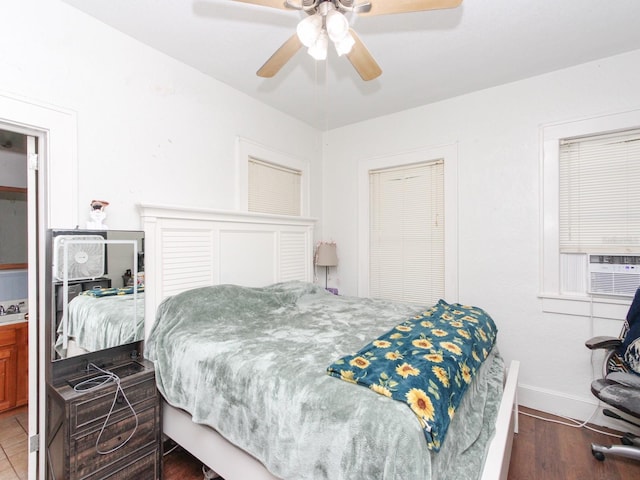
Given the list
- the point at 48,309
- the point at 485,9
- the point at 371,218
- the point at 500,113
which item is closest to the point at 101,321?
the point at 48,309

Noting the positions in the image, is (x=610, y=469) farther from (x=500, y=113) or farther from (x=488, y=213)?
(x=500, y=113)

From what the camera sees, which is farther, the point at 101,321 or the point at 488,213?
the point at 488,213

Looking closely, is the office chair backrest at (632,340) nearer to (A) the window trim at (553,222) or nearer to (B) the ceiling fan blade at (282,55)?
(A) the window trim at (553,222)

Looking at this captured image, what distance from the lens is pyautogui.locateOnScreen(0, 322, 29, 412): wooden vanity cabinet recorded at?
8.05 feet

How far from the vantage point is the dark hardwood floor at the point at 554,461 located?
1.89 metres

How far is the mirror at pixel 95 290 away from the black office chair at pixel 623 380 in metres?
2.86

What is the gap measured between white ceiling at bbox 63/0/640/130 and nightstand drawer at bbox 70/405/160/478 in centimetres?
238

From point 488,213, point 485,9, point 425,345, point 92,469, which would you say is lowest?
point 92,469

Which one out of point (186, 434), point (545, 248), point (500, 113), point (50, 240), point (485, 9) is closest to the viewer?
point (50, 240)

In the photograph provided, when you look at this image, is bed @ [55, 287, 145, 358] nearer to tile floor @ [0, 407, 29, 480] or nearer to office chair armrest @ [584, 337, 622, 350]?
tile floor @ [0, 407, 29, 480]

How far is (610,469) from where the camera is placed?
193 cm

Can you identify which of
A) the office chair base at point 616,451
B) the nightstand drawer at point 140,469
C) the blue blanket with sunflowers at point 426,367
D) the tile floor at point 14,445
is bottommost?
the tile floor at point 14,445

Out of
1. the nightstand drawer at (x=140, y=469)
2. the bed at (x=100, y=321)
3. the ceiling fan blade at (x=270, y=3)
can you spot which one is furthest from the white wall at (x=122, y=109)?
the nightstand drawer at (x=140, y=469)

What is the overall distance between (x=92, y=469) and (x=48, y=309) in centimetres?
84
